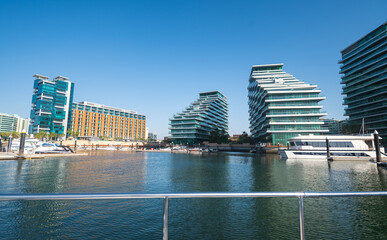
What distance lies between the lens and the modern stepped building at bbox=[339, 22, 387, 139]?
8375cm

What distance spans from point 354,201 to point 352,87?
110 metres

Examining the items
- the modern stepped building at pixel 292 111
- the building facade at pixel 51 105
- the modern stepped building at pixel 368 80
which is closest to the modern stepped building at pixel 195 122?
the modern stepped building at pixel 292 111

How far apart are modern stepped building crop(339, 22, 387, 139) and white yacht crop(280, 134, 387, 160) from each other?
37.0m

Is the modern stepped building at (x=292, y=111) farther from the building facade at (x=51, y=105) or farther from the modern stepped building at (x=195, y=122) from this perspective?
the building facade at (x=51, y=105)

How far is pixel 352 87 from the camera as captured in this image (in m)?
101

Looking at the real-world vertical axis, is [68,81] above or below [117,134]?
above

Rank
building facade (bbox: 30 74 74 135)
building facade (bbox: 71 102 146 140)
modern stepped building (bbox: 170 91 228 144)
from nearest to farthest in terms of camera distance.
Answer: building facade (bbox: 30 74 74 135) → modern stepped building (bbox: 170 91 228 144) → building facade (bbox: 71 102 146 140)

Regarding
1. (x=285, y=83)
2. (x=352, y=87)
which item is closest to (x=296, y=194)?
(x=285, y=83)

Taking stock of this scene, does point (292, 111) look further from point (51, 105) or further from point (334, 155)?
point (51, 105)

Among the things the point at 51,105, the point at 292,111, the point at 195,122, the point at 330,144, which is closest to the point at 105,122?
the point at 51,105

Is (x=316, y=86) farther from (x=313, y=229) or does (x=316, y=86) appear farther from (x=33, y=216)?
(x=33, y=216)

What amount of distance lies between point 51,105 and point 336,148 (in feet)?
477

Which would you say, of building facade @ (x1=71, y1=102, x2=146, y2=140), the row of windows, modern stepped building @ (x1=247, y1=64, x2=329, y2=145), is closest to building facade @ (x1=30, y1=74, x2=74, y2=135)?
building facade @ (x1=71, y1=102, x2=146, y2=140)

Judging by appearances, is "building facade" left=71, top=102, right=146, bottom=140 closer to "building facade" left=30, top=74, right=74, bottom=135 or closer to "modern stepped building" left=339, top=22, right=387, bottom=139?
"building facade" left=30, top=74, right=74, bottom=135
